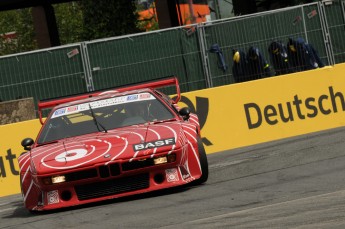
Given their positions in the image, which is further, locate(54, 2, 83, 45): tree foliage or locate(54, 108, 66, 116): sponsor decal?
locate(54, 2, 83, 45): tree foliage

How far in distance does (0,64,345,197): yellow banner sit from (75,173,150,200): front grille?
230 inches

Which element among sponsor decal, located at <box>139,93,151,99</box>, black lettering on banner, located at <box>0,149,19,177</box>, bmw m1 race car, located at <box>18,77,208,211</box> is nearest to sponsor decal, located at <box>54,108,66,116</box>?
bmw m1 race car, located at <box>18,77,208,211</box>

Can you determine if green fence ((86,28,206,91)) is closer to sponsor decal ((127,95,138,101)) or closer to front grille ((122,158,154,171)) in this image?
sponsor decal ((127,95,138,101))

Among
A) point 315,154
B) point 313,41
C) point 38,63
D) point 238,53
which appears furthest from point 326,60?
point 315,154

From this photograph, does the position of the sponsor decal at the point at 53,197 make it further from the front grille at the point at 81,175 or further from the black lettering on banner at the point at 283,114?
the black lettering on banner at the point at 283,114

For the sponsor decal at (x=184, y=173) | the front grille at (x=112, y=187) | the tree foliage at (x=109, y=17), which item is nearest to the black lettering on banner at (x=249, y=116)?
the sponsor decal at (x=184, y=173)

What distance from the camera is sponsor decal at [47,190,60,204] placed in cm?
1084

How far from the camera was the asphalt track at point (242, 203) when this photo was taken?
322 inches

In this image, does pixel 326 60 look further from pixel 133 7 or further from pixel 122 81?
pixel 133 7

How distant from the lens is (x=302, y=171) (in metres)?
11.6

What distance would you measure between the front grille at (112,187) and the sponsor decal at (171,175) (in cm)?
23

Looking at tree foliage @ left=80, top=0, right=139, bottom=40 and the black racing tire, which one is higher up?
tree foliage @ left=80, top=0, right=139, bottom=40

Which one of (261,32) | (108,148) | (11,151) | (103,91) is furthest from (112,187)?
(261,32)

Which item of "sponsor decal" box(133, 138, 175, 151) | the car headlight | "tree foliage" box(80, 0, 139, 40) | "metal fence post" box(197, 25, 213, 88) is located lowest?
the car headlight
